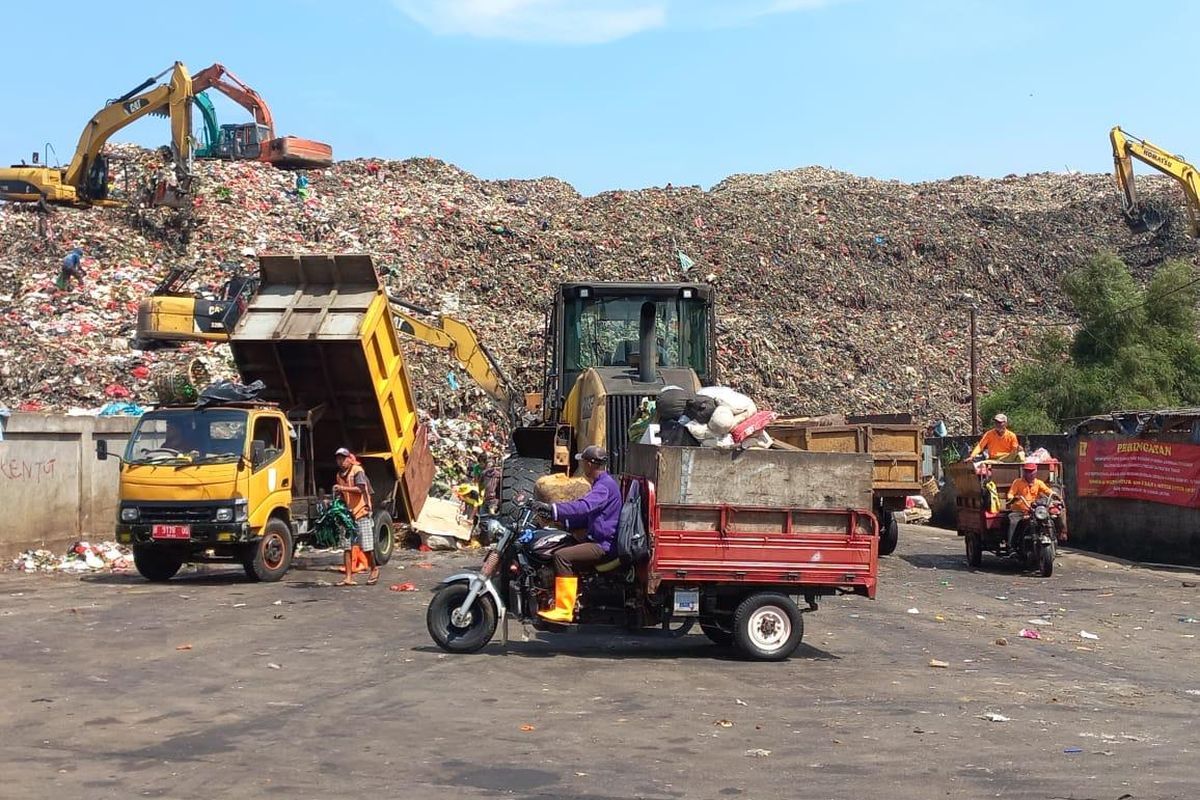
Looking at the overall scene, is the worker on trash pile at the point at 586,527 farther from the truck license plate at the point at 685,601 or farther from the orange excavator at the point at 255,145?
the orange excavator at the point at 255,145

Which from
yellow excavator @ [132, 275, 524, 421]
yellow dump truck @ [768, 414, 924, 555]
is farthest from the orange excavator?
yellow dump truck @ [768, 414, 924, 555]

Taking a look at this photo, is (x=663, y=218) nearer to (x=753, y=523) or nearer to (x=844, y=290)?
(x=844, y=290)

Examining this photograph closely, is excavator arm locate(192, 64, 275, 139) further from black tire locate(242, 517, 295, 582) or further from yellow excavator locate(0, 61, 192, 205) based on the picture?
black tire locate(242, 517, 295, 582)

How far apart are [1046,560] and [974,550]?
1260 millimetres

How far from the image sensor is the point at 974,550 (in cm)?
1788

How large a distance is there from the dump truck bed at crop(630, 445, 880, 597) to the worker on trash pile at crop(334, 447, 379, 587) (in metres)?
6.15

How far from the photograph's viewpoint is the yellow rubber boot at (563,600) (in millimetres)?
9773

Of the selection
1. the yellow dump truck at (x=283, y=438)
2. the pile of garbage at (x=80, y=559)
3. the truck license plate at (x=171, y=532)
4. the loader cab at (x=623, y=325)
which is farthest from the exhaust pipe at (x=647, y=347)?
the pile of garbage at (x=80, y=559)

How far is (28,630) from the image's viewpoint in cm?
1148

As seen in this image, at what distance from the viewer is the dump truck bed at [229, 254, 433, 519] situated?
16.9 meters

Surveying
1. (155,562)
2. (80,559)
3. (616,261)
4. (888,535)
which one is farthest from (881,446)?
(616,261)

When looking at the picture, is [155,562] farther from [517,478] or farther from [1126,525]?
[1126,525]

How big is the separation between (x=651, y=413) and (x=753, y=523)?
276 cm

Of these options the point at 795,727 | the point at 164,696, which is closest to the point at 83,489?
the point at 164,696
